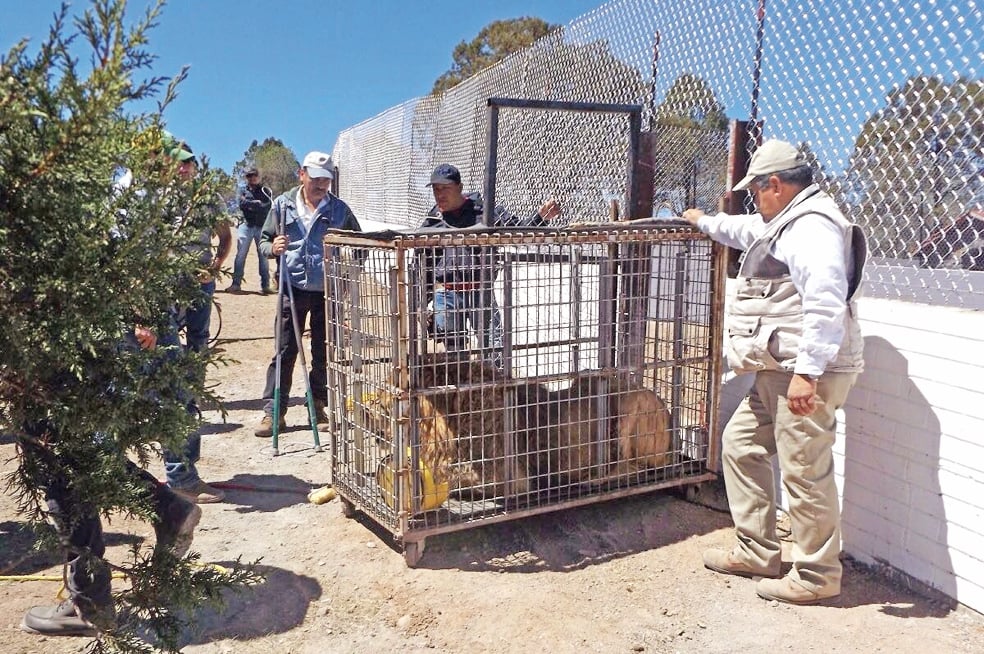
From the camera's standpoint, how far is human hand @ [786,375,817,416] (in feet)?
10.3

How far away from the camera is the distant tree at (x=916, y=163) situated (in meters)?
3.34

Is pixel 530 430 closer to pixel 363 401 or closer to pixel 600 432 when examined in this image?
pixel 600 432

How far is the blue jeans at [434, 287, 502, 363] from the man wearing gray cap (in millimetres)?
1135

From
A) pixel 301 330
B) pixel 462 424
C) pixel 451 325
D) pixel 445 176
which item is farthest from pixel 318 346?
pixel 462 424

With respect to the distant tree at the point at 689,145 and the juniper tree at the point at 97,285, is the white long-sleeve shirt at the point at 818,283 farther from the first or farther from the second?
the juniper tree at the point at 97,285

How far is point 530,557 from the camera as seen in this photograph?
390cm

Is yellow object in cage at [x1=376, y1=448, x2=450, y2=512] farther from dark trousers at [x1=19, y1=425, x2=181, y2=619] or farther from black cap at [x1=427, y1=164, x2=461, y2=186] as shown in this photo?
black cap at [x1=427, y1=164, x2=461, y2=186]

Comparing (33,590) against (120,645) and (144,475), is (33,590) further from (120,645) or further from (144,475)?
(120,645)

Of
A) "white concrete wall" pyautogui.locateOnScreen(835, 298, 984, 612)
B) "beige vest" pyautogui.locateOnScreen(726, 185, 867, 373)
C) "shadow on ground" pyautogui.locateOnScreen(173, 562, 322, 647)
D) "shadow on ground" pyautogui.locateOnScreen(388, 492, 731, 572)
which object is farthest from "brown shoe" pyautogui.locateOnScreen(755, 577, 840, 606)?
"shadow on ground" pyautogui.locateOnScreen(173, 562, 322, 647)

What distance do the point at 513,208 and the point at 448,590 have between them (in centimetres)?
438

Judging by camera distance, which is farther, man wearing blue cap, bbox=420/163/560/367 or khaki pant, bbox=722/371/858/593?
man wearing blue cap, bbox=420/163/560/367

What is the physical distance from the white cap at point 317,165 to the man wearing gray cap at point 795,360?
118 inches

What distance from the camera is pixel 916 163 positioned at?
3.57 meters

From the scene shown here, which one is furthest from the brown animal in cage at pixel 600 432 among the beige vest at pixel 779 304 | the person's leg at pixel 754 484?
the beige vest at pixel 779 304
